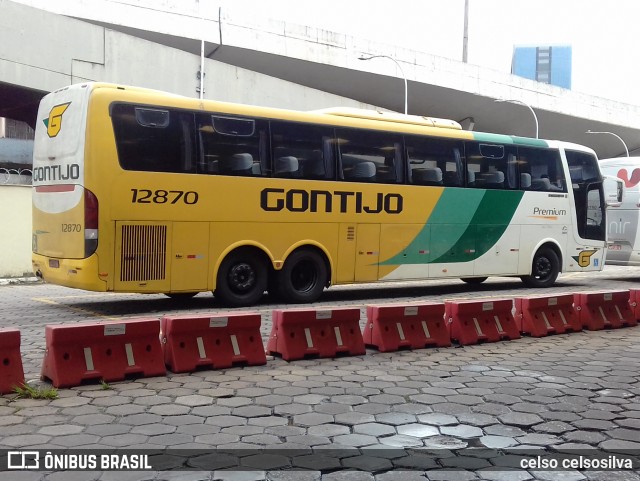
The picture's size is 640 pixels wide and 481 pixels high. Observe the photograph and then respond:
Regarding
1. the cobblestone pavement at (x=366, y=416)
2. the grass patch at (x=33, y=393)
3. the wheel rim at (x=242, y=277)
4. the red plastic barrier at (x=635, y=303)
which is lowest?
the cobblestone pavement at (x=366, y=416)

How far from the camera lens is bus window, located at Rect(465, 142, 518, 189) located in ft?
49.3

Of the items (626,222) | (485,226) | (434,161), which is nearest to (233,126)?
(434,161)

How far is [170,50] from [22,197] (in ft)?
37.7

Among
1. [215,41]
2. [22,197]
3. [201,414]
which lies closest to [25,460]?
[201,414]

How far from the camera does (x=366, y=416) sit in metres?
5.42

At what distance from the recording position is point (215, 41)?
36.5 m

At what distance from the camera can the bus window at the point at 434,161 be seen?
14172 millimetres

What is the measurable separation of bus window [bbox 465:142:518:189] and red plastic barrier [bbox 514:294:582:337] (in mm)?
5328

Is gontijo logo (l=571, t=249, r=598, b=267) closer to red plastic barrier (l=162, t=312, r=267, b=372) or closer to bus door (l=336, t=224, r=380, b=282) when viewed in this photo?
bus door (l=336, t=224, r=380, b=282)

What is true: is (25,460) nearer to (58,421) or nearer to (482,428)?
(58,421)

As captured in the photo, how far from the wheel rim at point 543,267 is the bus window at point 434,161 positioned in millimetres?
3370

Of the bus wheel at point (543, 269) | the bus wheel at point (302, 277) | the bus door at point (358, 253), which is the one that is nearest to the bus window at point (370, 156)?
the bus door at point (358, 253)

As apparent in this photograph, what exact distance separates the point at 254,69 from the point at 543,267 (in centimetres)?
2800

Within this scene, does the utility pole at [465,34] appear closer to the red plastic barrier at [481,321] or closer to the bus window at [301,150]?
the bus window at [301,150]
